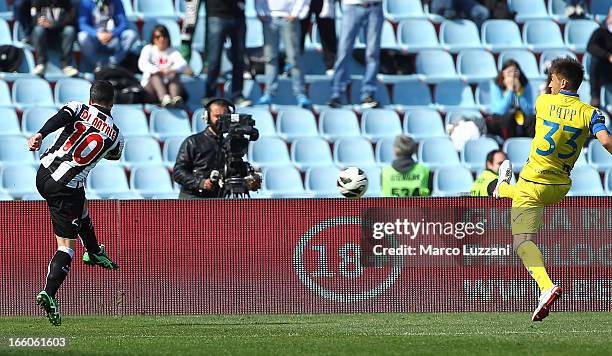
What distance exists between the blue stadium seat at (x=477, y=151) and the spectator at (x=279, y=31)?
2.48 metres

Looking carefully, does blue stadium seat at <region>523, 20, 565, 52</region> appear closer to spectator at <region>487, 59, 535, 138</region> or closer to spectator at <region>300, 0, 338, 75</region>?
spectator at <region>487, 59, 535, 138</region>

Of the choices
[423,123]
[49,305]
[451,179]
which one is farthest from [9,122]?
[49,305]

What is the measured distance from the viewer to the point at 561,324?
11078mm

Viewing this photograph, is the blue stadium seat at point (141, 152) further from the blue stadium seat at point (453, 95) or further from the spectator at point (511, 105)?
the spectator at point (511, 105)

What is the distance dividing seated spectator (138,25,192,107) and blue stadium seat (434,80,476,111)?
12.4ft

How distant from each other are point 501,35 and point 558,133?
931 centimetres

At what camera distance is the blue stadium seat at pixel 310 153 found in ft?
56.9

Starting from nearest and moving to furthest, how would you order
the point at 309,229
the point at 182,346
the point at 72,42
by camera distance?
the point at 182,346 < the point at 309,229 < the point at 72,42

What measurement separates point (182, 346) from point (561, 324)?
3.58 metres

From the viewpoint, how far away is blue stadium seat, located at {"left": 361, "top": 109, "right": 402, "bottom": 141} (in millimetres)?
17984

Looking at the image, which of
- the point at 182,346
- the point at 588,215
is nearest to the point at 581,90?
the point at 588,215

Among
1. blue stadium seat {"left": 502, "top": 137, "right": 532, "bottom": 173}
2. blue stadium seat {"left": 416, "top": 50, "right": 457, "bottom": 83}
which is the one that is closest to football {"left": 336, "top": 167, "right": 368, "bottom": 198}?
blue stadium seat {"left": 502, "top": 137, "right": 532, "bottom": 173}

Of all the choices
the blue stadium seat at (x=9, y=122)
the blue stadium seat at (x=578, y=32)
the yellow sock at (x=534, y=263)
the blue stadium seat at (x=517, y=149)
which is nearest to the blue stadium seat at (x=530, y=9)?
the blue stadium seat at (x=578, y=32)

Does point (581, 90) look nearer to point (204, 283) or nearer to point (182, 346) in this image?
point (204, 283)
